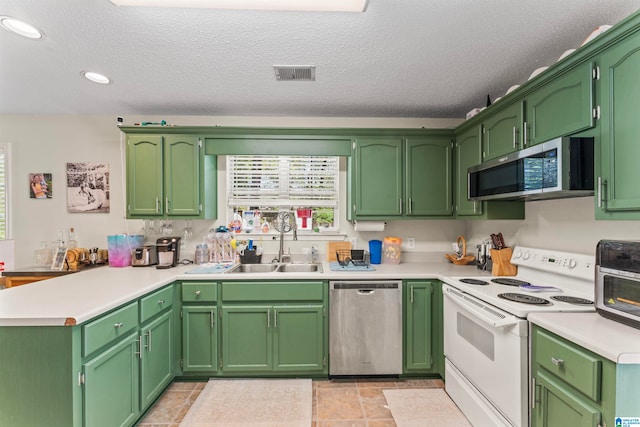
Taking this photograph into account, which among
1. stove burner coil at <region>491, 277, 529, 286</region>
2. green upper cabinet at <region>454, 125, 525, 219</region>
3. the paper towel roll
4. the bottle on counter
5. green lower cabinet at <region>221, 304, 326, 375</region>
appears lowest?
green lower cabinet at <region>221, 304, 326, 375</region>

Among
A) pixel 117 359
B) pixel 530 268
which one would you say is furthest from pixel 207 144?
pixel 530 268

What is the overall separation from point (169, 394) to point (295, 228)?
1726 mm

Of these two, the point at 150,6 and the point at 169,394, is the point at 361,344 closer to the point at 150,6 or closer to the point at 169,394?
the point at 169,394

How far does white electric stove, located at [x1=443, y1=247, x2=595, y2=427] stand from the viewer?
1.53 metres

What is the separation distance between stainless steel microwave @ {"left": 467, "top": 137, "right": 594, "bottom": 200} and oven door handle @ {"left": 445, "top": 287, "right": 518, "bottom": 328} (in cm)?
71

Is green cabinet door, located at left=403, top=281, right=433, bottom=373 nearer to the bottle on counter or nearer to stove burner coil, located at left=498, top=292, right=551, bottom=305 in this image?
stove burner coil, located at left=498, top=292, right=551, bottom=305

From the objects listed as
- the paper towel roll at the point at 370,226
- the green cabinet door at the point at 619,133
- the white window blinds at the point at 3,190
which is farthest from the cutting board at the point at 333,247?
the white window blinds at the point at 3,190

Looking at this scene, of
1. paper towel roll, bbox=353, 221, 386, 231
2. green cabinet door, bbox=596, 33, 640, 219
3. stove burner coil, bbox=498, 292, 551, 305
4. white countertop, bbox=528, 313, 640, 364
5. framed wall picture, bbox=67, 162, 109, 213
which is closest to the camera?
white countertop, bbox=528, 313, 640, 364

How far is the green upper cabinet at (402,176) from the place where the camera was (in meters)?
2.89

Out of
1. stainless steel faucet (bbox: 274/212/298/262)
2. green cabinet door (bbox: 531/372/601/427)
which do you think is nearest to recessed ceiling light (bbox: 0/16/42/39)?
stainless steel faucet (bbox: 274/212/298/262)

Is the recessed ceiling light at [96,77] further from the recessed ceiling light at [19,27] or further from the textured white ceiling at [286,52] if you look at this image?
the recessed ceiling light at [19,27]

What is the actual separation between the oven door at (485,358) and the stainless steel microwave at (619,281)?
0.36 m

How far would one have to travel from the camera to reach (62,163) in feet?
10.2

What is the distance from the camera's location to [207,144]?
2.85 metres
